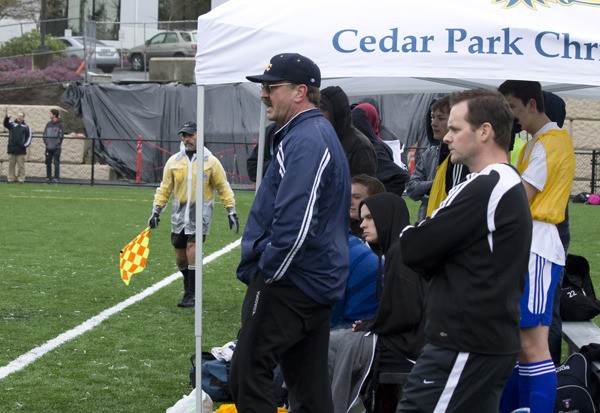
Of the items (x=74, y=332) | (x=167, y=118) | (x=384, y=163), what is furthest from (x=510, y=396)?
(x=167, y=118)

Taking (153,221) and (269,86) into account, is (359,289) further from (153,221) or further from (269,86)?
(153,221)

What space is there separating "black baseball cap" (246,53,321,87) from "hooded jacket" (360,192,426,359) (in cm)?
92

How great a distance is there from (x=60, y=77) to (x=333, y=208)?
107 ft

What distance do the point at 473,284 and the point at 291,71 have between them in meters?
1.43

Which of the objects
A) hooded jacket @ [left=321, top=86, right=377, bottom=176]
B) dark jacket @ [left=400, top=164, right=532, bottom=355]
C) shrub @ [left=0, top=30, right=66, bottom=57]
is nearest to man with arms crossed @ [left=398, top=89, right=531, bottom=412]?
dark jacket @ [left=400, top=164, right=532, bottom=355]

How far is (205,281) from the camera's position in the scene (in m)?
12.1

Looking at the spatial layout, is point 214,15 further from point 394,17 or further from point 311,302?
point 311,302

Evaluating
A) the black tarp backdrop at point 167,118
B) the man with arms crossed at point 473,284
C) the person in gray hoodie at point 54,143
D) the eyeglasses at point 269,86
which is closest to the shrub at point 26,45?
the black tarp backdrop at point 167,118

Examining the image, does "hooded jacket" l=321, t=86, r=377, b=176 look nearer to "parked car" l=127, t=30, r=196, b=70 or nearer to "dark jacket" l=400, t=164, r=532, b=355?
"dark jacket" l=400, t=164, r=532, b=355

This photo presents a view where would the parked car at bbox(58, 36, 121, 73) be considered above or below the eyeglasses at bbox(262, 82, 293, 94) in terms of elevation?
above

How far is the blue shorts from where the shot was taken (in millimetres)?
5305

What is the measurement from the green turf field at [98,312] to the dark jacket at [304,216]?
223 centimetres

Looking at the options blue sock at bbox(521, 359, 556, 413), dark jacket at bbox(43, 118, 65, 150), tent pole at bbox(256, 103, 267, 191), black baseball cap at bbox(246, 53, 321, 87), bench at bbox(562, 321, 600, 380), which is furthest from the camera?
dark jacket at bbox(43, 118, 65, 150)

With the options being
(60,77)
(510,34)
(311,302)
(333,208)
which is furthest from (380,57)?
(60,77)
